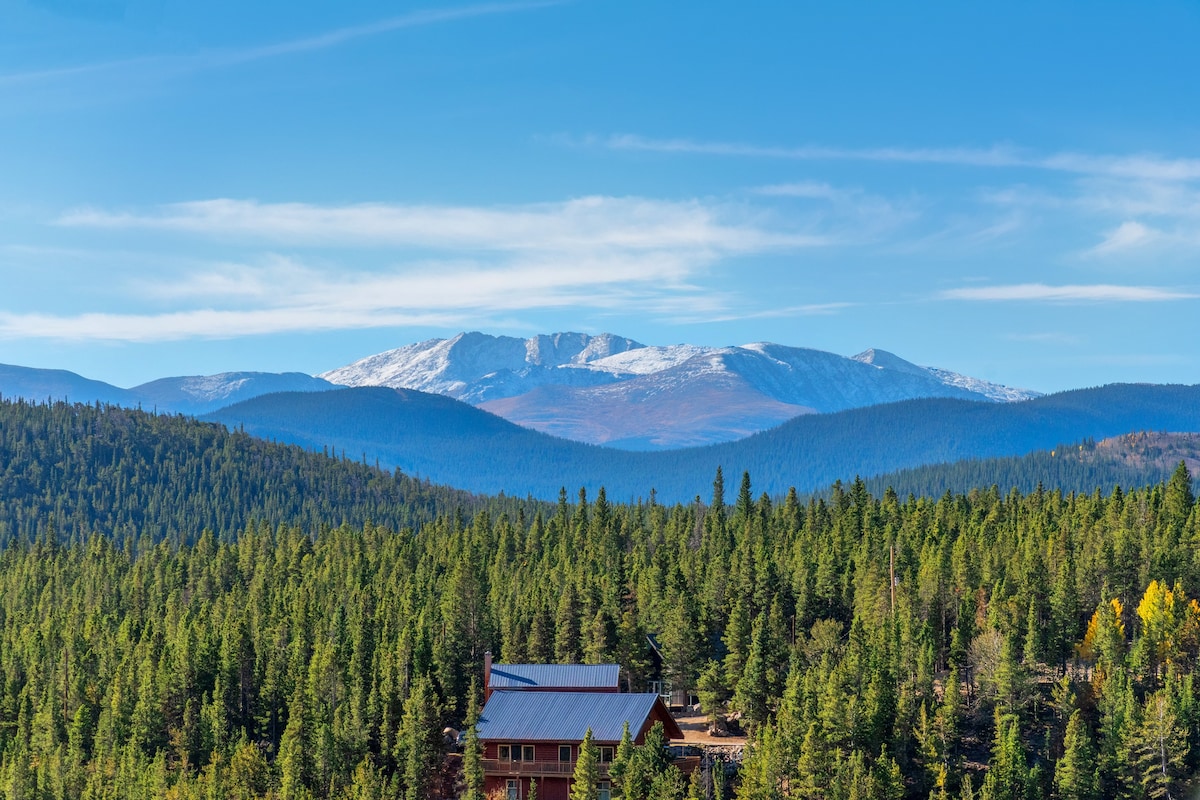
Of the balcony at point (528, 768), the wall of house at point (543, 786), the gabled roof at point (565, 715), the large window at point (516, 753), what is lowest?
the wall of house at point (543, 786)

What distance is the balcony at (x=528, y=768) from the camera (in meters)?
114

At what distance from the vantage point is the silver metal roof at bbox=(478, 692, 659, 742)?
370 feet

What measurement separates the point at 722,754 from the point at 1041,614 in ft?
133

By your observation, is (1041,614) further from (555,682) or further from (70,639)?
(70,639)

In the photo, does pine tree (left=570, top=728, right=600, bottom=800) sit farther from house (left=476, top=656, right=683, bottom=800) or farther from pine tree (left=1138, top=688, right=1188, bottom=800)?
pine tree (left=1138, top=688, right=1188, bottom=800)

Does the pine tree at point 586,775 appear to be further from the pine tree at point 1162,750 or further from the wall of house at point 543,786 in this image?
the pine tree at point 1162,750

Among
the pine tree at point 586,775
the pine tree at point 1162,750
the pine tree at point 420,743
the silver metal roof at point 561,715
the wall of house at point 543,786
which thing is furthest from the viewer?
the pine tree at point 420,743

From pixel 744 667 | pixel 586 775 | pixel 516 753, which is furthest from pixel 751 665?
pixel 586 775

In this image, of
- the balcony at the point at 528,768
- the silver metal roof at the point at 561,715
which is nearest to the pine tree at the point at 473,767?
the balcony at the point at 528,768

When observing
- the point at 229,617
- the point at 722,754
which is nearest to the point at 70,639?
the point at 229,617

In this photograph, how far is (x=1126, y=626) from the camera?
142 m

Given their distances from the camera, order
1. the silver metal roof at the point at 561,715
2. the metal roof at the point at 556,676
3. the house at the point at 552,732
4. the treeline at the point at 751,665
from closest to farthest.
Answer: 1. the house at the point at 552,732
2. the silver metal roof at the point at 561,715
3. the treeline at the point at 751,665
4. the metal roof at the point at 556,676

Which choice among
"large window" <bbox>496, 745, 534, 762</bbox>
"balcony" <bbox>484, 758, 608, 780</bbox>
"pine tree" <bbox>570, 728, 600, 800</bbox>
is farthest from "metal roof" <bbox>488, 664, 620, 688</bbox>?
"pine tree" <bbox>570, 728, 600, 800</bbox>

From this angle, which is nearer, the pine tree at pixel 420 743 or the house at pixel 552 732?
the house at pixel 552 732
